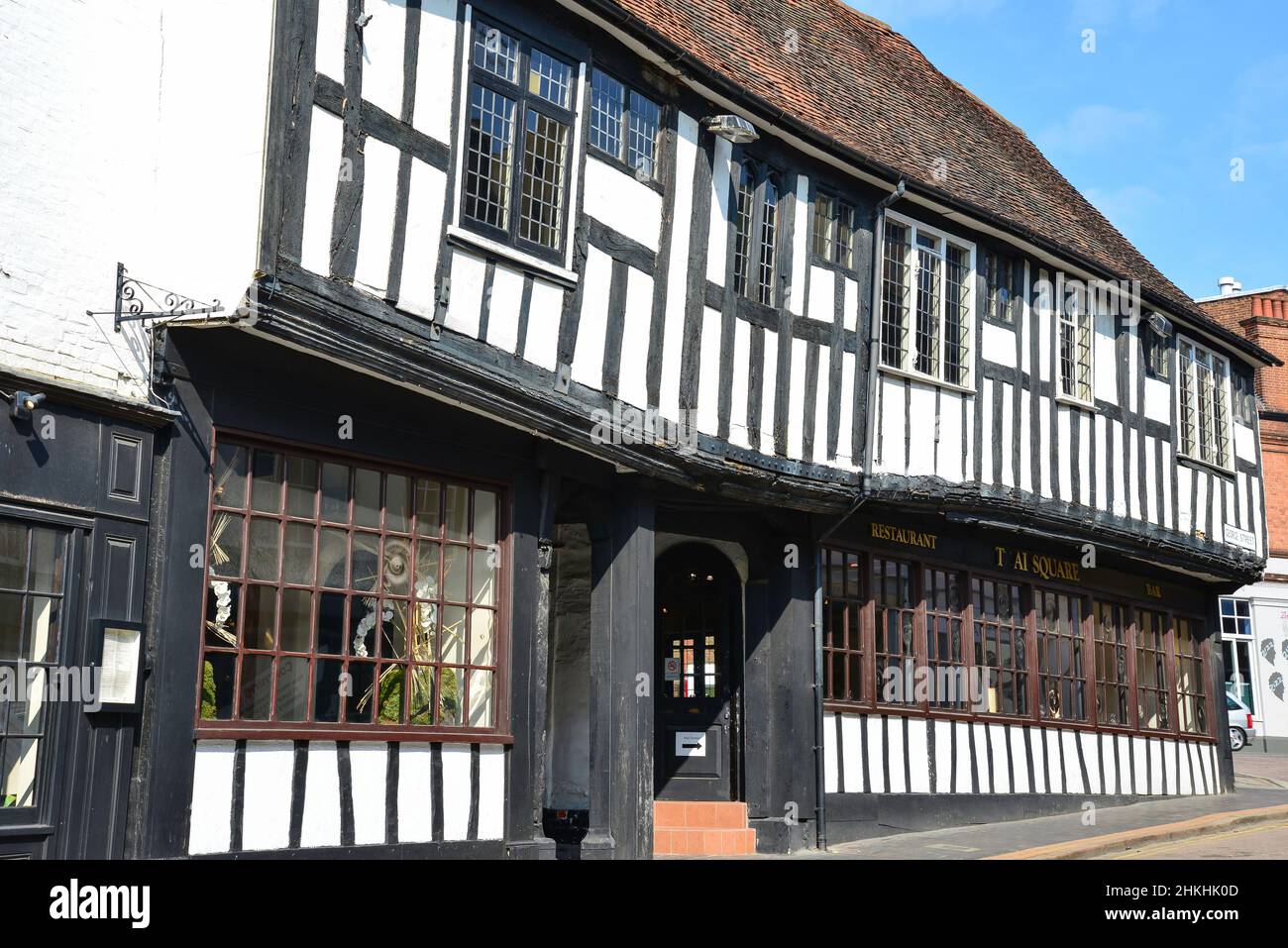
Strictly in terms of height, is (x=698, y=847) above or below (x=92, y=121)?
below

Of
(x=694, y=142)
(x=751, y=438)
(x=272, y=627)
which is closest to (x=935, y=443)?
(x=751, y=438)

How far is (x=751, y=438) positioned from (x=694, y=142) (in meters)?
2.54

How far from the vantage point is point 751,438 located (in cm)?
1246

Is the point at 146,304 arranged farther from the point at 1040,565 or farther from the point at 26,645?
the point at 1040,565

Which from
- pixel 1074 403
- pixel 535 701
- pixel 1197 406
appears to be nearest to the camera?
pixel 535 701

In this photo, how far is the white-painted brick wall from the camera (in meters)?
8.17

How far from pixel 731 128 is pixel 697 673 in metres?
5.14

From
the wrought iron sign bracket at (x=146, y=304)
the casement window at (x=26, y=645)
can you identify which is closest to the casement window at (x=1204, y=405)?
the wrought iron sign bracket at (x=146, y=304)

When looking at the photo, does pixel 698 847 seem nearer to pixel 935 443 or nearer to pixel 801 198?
pixel 935 443

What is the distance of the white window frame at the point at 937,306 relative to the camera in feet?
46.8

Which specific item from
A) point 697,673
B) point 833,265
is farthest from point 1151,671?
point 833,265

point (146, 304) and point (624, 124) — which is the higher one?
point (624, 124)

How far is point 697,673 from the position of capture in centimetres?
1386

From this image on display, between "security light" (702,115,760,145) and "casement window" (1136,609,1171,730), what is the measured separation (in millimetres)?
9489
